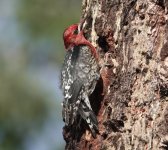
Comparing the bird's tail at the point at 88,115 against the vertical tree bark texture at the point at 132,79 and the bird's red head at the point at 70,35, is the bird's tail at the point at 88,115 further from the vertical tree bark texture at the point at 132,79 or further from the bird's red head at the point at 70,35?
the bird's red head at the point at 70,35

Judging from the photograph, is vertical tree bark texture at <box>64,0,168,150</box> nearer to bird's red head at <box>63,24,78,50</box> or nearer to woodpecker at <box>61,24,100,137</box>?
woodpecker at <box>61,24,100,137</box>

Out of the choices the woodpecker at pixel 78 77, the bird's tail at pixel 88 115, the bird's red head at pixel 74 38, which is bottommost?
the bird's tail at pixel 88 115

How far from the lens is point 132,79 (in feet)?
20.0

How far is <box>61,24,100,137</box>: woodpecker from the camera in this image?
664 cm

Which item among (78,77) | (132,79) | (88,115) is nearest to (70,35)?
(78,77)

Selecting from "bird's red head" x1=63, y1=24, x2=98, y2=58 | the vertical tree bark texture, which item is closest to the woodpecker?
"bird's red head" x1=63, y1=24, x2=98, y2=58

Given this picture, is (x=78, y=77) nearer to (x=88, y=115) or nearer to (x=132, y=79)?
(x=88, y=115)

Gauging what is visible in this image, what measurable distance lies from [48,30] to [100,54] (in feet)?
23.4

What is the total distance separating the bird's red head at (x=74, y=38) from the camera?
6988 millimetres

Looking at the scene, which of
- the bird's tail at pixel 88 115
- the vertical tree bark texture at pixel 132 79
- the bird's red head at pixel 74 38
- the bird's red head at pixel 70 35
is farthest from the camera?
the bird's red head at pixel 70 35

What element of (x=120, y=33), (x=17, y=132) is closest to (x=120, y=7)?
(x=120, y=33)

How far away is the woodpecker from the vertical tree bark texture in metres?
0.12

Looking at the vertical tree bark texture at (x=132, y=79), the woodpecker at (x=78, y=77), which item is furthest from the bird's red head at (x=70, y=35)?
the vertical tree bark texture at (x=132, y=79)

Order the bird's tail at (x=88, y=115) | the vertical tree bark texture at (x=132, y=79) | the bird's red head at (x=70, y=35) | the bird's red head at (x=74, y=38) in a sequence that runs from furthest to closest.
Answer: the bird's red head at (x=70, y=35)
the bird's red head at (x=74, y=38)
the bird's tail at (x=88, y=115)
the vertical tree bark texture at (x=132, y=79)
